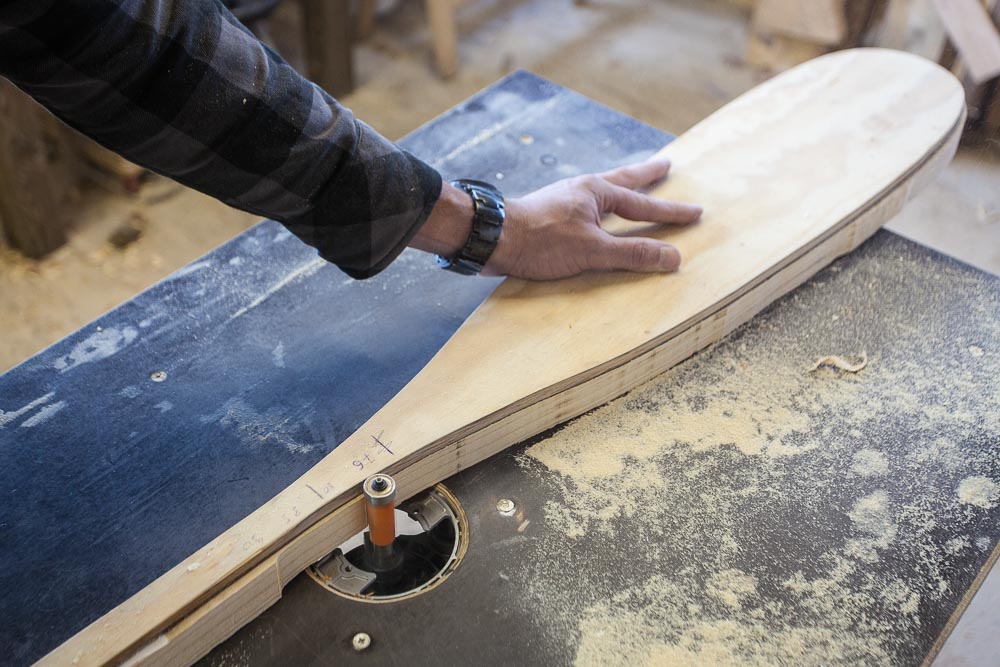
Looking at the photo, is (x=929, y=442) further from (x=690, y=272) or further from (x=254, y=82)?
(x=254, y=82)

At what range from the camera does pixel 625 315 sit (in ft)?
4.90

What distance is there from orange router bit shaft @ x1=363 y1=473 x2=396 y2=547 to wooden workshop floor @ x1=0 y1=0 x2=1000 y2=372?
2.01 metres

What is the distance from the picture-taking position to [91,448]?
4.47 ft

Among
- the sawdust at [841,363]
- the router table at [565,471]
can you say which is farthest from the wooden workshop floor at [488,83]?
the sawdust at [841,363]

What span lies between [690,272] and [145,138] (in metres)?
0.93

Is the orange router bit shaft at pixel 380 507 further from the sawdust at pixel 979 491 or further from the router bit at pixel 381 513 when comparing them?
the sawdust at pixel 979 491

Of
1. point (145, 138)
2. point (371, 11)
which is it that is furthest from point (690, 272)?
point (371, 11)

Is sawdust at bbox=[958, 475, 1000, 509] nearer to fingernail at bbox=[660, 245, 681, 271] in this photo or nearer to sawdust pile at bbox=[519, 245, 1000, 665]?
sawdust pile at bbox=[519, 245, 1000, 665]

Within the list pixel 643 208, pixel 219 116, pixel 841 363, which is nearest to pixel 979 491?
pixel 841 363

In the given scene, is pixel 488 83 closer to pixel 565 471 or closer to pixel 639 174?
pixel 639 174

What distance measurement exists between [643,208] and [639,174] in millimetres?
131

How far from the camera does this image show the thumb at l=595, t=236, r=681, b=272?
154 centimetres

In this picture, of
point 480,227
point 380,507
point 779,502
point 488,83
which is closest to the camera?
point 380,507

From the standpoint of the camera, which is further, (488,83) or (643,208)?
(488,83)
